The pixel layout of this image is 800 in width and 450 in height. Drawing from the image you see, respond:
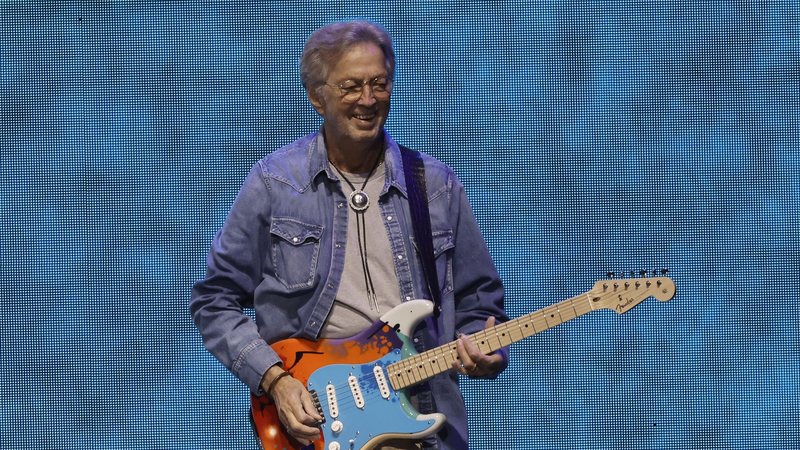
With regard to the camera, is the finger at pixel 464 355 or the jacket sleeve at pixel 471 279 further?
the jacket sleeve at pixel 471 279

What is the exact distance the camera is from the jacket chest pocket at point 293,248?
359 centimetres

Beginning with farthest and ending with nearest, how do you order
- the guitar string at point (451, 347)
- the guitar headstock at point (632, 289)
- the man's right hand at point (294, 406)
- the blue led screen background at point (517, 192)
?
1. the blue led screen background at point (517, 192)
2. the guitar headstock at point (632, 289)
3. the guitar string at point (451, 347)
4. the man's right hand at point (294, 406)

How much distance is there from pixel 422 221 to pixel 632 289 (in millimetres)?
521

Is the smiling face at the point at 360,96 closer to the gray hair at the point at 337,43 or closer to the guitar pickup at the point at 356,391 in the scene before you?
the gray hair at the point at 337,43

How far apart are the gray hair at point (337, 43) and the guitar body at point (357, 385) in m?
0.58

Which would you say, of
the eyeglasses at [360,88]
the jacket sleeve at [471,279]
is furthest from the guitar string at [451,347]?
the eyeglasses at [360,88]

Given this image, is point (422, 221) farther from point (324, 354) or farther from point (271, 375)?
point (271, 375)

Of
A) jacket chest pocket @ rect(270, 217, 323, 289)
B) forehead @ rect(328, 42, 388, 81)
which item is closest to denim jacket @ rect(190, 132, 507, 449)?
jacket chest pocket @ rect(270, 217, 323, 289)

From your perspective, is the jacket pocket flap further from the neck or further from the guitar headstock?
the guitar headstock

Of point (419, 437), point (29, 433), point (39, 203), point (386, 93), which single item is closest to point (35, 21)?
point (39, 203)

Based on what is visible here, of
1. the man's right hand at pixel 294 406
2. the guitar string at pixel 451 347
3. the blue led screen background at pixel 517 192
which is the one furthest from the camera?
the blue led screen background at pixel 517 192

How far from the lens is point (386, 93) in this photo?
3.59 m

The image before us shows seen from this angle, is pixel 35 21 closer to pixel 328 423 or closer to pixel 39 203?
pixel 39 203

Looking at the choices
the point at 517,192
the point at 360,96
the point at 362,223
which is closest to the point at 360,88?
the point at 360,96
